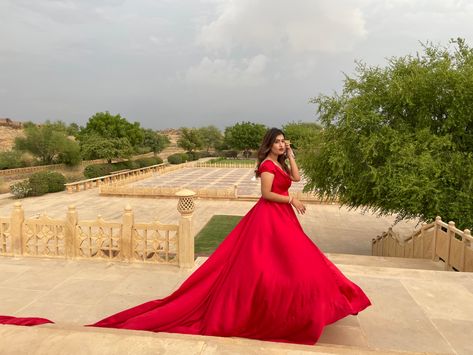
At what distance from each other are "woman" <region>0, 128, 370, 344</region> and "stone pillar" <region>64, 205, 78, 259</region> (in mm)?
3494

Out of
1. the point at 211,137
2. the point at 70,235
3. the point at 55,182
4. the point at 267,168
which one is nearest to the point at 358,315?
the point at 267,168

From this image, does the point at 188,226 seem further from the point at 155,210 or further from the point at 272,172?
the point at 155,210

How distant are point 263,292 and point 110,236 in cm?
426

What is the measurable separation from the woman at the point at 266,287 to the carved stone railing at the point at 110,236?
2.44 meters

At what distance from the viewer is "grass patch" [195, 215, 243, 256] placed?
11.9 meters

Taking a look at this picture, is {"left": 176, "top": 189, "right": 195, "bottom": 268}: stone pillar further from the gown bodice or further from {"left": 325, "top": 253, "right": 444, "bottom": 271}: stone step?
{"left": 325, "top": 253, "right": 444, "bottom": 271}: stone step

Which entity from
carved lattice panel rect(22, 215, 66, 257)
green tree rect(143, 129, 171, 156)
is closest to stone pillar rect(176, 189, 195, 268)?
carved lattice panel rect(22, 215, 66, 257)

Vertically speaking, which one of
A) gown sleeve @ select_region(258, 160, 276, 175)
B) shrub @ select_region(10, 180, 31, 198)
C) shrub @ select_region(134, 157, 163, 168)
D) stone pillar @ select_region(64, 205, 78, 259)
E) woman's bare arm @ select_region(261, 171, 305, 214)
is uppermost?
gown sleeve @ select_region(258, 160, 276, 175)

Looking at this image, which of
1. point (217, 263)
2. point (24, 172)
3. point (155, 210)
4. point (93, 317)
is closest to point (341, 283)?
point (217, 263)

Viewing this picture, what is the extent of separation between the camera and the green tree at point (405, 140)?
10.2 meters

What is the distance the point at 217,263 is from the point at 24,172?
3672cm

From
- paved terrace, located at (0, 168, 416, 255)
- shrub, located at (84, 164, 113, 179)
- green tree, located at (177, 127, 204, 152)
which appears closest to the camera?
paved terrace, located at (0, 168, 416, 255)

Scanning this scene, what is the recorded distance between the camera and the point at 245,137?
75062mm

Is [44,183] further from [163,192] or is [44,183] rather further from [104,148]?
[104,148]
